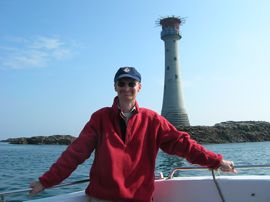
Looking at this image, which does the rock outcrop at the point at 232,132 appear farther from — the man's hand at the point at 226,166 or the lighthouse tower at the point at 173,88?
the man's hand at the point at 226,166

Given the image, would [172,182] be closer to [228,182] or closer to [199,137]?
[228,182]

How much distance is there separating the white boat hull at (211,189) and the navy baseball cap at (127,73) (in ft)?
4.14

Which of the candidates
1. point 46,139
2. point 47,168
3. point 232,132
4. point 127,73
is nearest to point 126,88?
point 127,73

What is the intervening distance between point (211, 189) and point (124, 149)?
4.07 ft

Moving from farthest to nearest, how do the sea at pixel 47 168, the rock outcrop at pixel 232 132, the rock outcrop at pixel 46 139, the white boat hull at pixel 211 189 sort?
the rock outcrop at pixel 46 139, the rock outcrop at pixel 232 132, the sea at pixel 47 168, the white boat hull at pixel 211 189

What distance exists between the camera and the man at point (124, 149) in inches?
126

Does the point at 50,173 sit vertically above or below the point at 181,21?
below

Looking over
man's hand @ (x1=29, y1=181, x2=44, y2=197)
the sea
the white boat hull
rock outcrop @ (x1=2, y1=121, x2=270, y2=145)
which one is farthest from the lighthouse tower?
man's hand @ (x1=29, y1=181, x2=44, y2=197)

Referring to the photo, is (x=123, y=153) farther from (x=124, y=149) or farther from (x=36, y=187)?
(x=36, y=187)

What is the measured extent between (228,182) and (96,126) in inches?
60.0

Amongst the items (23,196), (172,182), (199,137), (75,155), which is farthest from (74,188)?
(199,137)

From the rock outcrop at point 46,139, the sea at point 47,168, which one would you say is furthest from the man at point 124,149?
the rock outcrop at point 46,139

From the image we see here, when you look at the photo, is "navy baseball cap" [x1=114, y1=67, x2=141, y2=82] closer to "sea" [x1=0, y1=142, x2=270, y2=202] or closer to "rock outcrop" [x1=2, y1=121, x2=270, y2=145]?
"sea" [x1=0, y1=142, x2=270, y2=202]

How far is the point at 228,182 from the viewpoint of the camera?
3.96m
